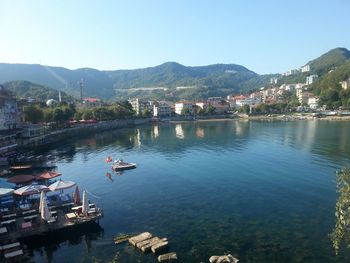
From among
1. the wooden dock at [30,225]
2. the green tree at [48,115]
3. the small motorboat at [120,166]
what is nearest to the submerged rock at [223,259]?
the wooden dock at [30,225]

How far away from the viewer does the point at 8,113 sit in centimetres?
8575

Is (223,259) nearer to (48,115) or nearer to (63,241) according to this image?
(63,241)

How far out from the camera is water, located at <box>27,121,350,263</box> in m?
24.0

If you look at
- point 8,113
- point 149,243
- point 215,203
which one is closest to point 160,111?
point 8,113

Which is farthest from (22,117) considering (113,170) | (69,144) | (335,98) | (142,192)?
(335,98)

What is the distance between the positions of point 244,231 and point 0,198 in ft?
71.0

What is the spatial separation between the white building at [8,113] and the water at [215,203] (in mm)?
26618

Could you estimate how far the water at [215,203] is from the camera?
24.0m

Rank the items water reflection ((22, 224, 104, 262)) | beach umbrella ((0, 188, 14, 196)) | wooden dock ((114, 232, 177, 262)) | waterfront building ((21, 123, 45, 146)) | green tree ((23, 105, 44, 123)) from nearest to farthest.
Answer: wooden dock ((114, 232, 177, 262)) → water reflection ((22, 224, 104, 262)) → beach umbrella ((0, 188, 14, 196)) → waterfront building ((21, 123, 45, 146)) → green tree ((23, 105, 44, 123))

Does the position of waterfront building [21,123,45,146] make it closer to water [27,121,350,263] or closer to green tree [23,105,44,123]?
water [27,121,350,263]

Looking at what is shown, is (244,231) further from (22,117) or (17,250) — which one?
(22,117)

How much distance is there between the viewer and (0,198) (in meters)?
31.0

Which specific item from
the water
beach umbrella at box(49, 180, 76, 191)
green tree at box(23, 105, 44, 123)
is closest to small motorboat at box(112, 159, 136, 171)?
the water

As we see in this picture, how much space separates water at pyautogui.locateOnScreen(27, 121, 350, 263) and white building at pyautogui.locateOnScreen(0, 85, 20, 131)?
87.3ft
